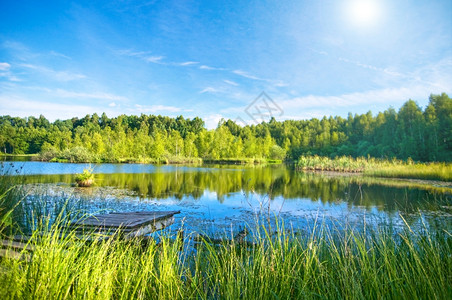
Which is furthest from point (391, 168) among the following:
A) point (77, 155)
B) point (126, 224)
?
point (77, 155)

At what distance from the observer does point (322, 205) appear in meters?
9.18

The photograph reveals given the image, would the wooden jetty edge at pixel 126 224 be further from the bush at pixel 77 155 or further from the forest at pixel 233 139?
the bush at pixel 77 155

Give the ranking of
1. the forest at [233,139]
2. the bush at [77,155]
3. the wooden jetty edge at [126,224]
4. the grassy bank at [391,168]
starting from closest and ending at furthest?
the wooden jetty edge at [126,224] → the grassy bank at [391,168] → the bush at [77,155] → the forest at [233,139]

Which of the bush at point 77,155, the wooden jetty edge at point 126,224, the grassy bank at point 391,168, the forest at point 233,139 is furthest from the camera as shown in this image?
the forest at point 233,139

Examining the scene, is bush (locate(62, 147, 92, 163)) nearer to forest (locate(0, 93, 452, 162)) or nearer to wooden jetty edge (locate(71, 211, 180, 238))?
forest (locate(0, 93, 452, 162))

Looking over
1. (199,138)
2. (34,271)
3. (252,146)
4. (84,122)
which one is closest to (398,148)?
(252,146)

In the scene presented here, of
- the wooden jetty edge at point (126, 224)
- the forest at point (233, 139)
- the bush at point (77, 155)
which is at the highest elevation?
the forest at point (233, 139)

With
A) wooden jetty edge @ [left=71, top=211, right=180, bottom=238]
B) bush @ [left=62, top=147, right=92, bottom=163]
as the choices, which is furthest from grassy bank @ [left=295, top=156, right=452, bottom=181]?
bush @ [left=62, top=147, right=92, bottom=163]

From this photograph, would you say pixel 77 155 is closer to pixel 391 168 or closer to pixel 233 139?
pixel 233 139

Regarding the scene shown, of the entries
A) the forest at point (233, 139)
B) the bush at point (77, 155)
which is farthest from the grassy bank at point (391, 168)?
the bush at point (77, 155)

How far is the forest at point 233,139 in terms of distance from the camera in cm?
3741

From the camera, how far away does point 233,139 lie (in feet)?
185

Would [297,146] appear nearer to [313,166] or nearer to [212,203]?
[313,166]

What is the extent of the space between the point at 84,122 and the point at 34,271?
73925mm
